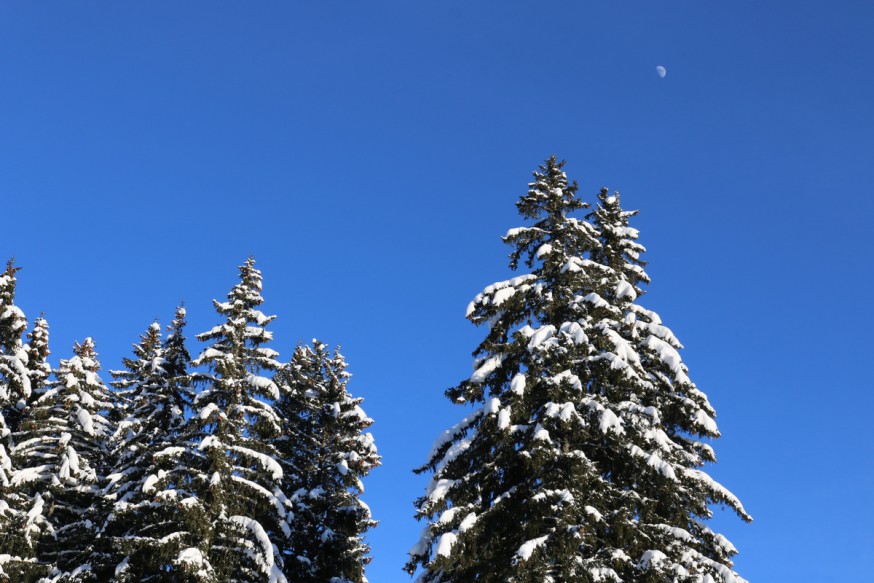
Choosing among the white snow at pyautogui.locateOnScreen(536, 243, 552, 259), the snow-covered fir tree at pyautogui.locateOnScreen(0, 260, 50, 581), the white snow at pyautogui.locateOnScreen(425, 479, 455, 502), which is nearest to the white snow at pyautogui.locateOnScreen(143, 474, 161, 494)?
the snow-covered fir tree at pyautogui.locateOnScreen(0, 260, 50, 581)

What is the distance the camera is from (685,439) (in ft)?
79.1

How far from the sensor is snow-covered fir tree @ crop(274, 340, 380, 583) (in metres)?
30.3

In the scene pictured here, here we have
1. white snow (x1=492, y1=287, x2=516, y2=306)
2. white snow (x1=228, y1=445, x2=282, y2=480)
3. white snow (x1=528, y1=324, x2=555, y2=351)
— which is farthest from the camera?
white snow (x1=228, y1=445, x2=282, y2=480)

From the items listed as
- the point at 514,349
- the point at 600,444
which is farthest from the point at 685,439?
the point at 514,349

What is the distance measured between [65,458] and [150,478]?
8517 mm

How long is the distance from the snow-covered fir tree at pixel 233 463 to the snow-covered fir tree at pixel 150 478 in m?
0.52

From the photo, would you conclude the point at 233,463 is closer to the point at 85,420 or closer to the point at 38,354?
the point at 85,420

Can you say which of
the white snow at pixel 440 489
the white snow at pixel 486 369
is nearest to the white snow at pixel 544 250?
the white snow at pixel 486 369

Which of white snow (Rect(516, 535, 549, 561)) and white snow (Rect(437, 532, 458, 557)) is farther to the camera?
white snow (Rect(437, 532, 458, 557))

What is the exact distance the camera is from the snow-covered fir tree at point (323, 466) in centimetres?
3027

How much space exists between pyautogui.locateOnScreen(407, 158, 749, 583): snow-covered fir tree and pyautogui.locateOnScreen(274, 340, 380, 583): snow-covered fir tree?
978 cm

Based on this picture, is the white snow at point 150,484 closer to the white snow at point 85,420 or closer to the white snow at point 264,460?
the white snow at point 264,460

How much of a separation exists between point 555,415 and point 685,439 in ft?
23.0

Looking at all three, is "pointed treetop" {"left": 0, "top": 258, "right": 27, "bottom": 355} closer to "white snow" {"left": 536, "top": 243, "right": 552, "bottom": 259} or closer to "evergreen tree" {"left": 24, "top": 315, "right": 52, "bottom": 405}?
"evergreen tree" {"left": 24, "top": 315, "right": 52, "bottom": 405}
